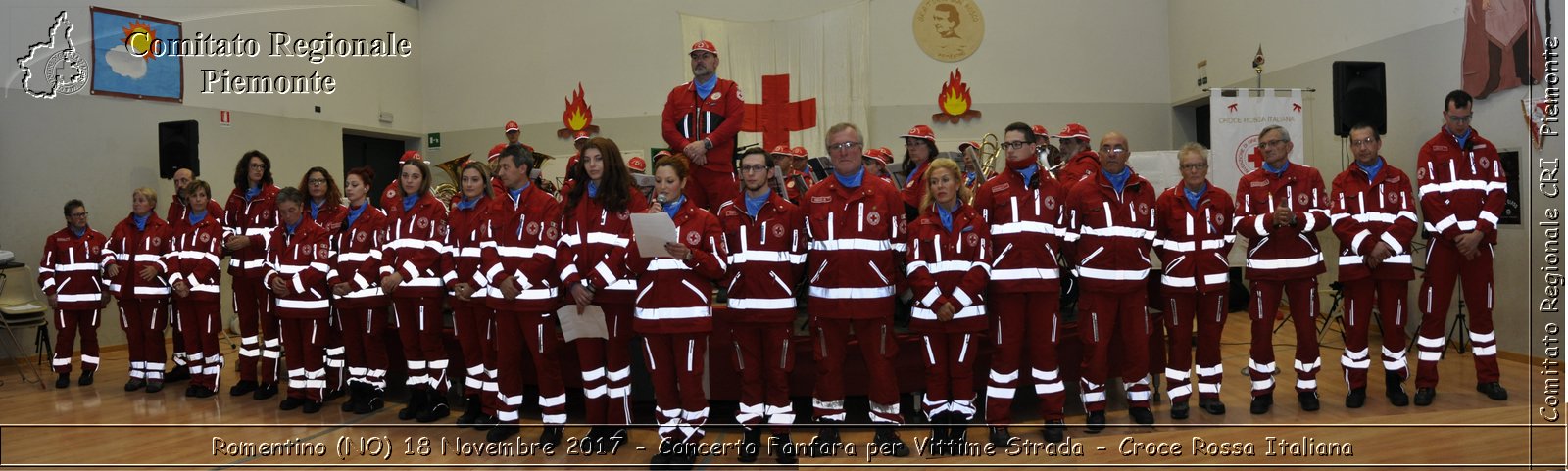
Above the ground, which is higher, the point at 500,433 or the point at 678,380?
the point at 678,380

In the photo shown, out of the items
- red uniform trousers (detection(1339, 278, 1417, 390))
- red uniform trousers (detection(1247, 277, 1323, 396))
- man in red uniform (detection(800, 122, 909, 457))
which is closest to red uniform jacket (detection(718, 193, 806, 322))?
man in red uniform (detection(800, 122, 909, 457))

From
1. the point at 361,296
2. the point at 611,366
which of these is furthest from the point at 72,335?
the point at 611,366

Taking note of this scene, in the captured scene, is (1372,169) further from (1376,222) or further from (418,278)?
(418,278)

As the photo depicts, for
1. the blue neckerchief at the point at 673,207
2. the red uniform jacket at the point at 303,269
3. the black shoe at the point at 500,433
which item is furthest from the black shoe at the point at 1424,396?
the red uniform jacket at the point at 303,269

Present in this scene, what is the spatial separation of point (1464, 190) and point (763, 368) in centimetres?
416

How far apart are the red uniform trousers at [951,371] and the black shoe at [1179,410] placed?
135cm

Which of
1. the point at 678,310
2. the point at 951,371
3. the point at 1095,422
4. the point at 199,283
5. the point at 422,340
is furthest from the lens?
the point at 199,283

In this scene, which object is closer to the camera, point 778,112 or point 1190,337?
point 1190,337

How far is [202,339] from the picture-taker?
720 cm

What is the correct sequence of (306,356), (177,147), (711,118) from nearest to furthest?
(711,118) < (306,356) < (177,147)

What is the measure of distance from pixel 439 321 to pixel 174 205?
315cm

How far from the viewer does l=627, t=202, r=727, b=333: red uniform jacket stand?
15.0 feet

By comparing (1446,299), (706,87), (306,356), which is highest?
(706,87)

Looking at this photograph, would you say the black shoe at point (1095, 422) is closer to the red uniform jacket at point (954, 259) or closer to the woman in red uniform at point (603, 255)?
the red uniform jacket at point (954, 259)
